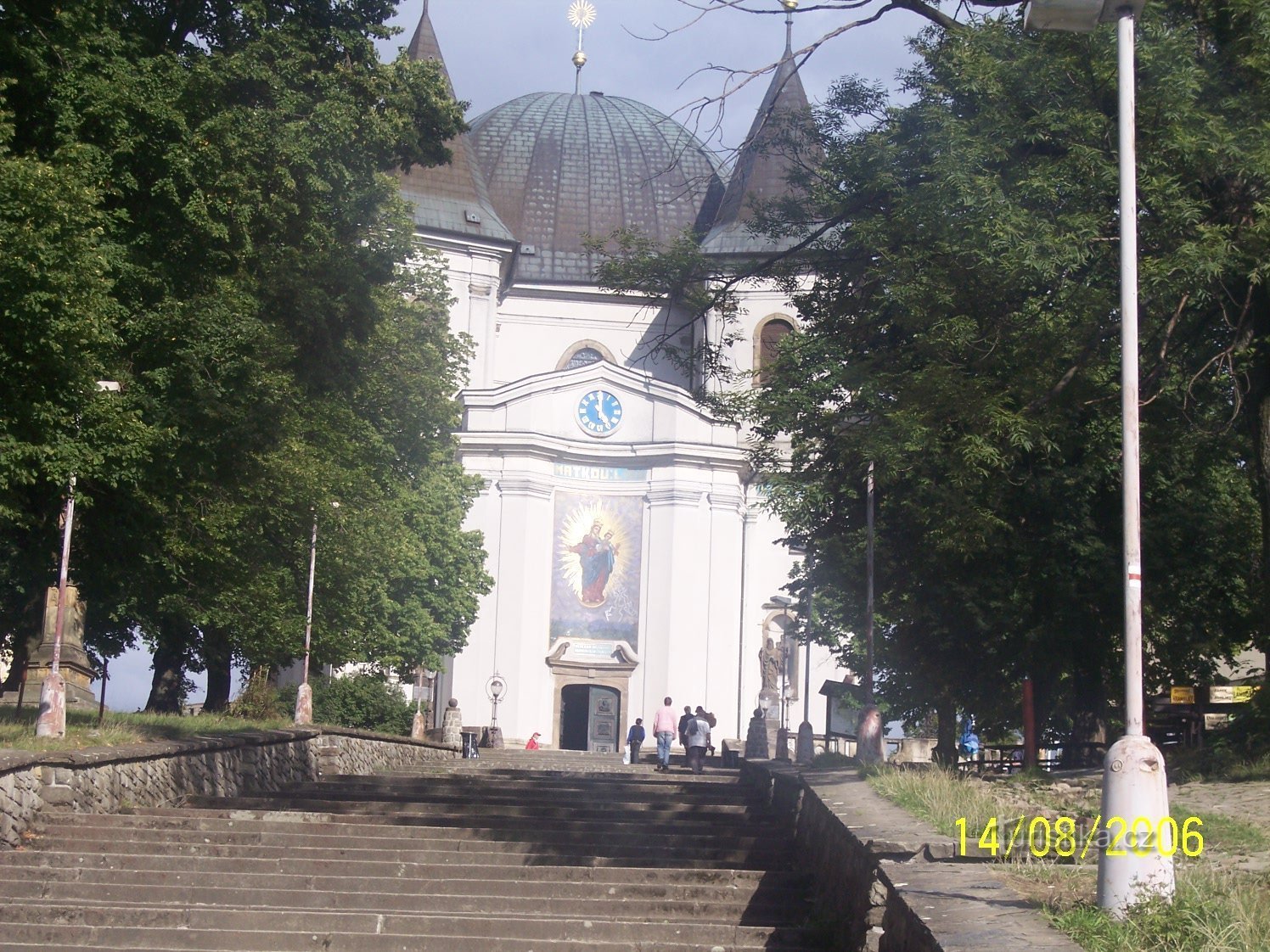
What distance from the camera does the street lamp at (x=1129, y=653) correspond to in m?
6.88

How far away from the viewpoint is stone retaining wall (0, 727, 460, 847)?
13.1 m

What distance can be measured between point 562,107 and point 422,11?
311 inches

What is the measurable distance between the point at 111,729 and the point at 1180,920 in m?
13.0

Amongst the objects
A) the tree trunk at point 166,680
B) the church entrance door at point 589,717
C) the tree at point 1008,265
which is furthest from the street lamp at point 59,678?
the church entrance door at point 589,717

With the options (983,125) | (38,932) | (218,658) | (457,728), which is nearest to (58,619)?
(38,932)

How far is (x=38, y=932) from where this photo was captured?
1075 cm

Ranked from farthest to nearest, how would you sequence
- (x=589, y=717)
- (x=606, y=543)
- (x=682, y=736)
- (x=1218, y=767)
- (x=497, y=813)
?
(x=606, y=543), (x=589, y=717), (x=682, y=736), (x=497, y=813), (x=1218, y=767)

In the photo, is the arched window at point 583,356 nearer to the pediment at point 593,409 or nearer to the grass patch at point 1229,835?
the pediment at point 593,409

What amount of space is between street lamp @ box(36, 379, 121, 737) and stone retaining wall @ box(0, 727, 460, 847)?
A: 94 centimetres

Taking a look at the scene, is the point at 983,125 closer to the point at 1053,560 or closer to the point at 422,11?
the point at 1053,560

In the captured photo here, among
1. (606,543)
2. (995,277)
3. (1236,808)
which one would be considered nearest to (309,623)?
Result: (995,277)

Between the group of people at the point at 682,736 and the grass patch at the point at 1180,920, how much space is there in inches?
943

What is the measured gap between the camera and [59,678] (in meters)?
16.2

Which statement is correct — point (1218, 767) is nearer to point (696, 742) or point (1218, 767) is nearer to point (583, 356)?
point (696, 742)
